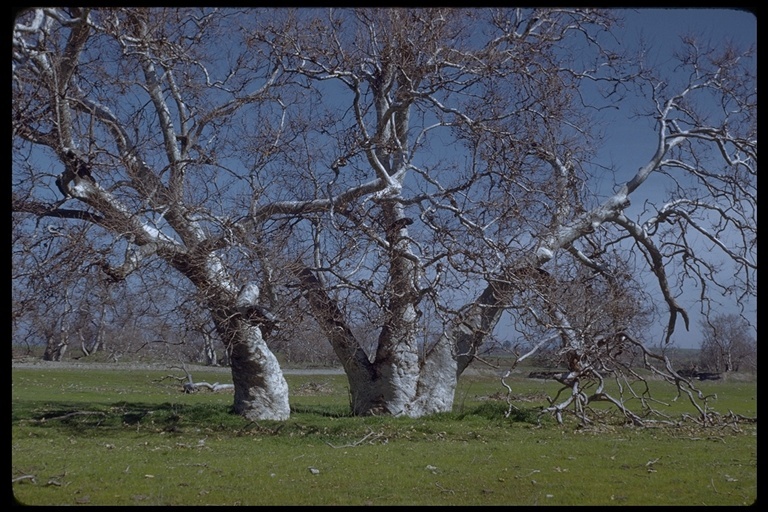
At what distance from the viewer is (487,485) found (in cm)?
843

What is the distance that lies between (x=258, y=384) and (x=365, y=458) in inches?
195

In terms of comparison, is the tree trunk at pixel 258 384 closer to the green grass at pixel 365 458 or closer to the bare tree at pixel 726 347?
the green grass at pixel 365 458

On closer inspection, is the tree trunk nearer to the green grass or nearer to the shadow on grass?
the shadow on grass

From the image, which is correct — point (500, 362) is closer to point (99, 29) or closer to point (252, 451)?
point (252, 451)

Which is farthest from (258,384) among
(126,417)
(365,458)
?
(365,458)

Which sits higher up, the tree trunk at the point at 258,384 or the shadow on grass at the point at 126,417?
the tree trunk at the point at 258,384

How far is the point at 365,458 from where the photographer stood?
33.7 feet

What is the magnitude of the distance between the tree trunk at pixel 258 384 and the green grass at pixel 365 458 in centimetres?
55

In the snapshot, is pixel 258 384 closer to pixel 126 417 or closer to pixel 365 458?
pixel 126 417

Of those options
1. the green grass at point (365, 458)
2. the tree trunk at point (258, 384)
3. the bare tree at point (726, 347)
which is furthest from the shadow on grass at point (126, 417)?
the bare tree at point (726, 347)

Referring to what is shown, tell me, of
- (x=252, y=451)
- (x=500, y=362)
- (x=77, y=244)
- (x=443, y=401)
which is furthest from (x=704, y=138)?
(x=77, y=244)

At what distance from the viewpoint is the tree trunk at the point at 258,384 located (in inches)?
567

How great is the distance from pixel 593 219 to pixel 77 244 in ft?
32.5

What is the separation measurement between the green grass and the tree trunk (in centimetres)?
55
